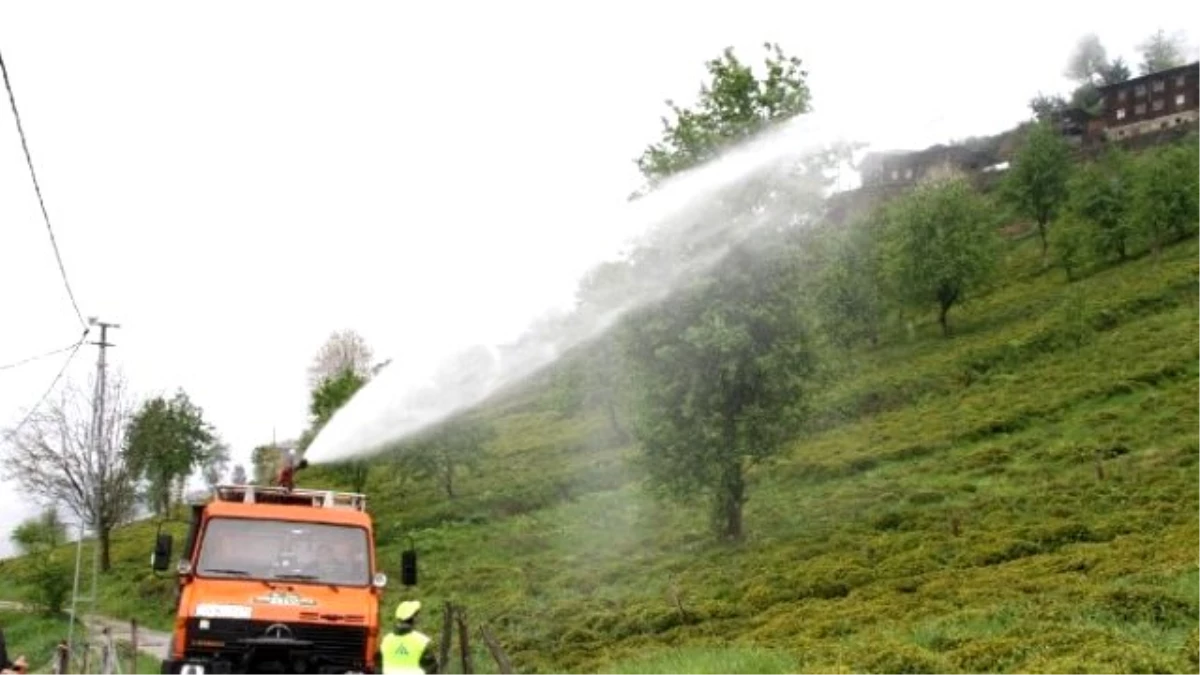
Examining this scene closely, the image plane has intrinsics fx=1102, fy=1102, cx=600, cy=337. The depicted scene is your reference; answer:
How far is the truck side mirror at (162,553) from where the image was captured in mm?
15809

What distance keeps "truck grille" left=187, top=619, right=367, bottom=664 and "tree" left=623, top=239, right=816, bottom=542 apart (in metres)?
20.0

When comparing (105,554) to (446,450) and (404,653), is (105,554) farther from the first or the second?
(404,653)

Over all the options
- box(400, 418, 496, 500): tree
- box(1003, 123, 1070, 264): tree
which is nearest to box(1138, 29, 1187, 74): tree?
box(1003, 123, 1070, 264): tree

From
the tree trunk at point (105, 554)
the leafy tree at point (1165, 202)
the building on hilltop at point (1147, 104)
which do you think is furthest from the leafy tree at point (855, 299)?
the building on hilltop at point (1147, 104)

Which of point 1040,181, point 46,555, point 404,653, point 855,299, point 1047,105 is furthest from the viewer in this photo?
point 1047,105

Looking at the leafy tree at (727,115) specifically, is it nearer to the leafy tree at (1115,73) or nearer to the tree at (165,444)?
the tree at (165,444)

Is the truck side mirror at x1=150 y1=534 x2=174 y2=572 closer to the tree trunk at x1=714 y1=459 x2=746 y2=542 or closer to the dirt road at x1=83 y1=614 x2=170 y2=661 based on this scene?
the dirt road at x1=83 y1=614 x2=170 y2=661

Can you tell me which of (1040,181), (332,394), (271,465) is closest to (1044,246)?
(1040,181)

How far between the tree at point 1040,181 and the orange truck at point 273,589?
8969 cm

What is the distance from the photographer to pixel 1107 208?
8331cm

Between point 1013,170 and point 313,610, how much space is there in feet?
310

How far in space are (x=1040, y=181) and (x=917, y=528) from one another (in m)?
72.7

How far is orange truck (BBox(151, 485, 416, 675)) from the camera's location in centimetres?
1416

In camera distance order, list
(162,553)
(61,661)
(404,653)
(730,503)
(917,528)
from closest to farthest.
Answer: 1. (404,653)
2. (162,553)
3. (61,661)
4. (917,528)
5. (730,503)
